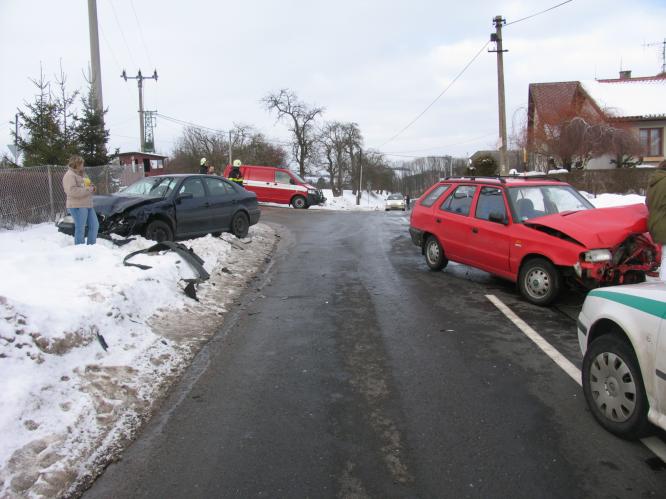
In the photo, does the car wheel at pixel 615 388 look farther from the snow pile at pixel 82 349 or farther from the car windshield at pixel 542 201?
the car windshield at pixel 542 201

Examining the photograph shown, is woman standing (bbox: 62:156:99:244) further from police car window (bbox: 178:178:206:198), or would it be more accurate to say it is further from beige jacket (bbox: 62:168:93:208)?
police car window (bbox: 178:178:206:198)

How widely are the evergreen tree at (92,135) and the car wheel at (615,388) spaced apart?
633 inches

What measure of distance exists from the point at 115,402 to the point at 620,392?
11.5ft

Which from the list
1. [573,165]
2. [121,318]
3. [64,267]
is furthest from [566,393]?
[573,165]

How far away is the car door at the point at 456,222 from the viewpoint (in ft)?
Result: 28.1

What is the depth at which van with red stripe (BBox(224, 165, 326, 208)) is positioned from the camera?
27.7 m

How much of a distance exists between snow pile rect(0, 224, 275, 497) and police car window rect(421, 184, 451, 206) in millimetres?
4220

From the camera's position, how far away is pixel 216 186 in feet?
39.5

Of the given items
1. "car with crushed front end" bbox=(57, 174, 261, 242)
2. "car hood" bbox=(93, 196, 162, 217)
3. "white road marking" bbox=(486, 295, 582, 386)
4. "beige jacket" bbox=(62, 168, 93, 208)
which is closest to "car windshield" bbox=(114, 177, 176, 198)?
"car with crushed front end" bbox=(57, 174, 261, 242)

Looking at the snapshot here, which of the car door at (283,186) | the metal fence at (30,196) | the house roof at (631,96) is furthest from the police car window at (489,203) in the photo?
the house roof at (631,96)

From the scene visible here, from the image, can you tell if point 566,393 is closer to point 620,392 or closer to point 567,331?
point 620,392

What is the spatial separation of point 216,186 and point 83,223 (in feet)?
12.6

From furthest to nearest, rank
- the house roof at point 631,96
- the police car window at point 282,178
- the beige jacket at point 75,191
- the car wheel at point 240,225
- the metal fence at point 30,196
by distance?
1. the house roof at point 631,96
2. the police car window at point 282,178
3. the car wheel at point 240,225
4. the metal fence at point 30,196
5. the beige jacket at point 75,191

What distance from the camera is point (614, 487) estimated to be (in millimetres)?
2938
